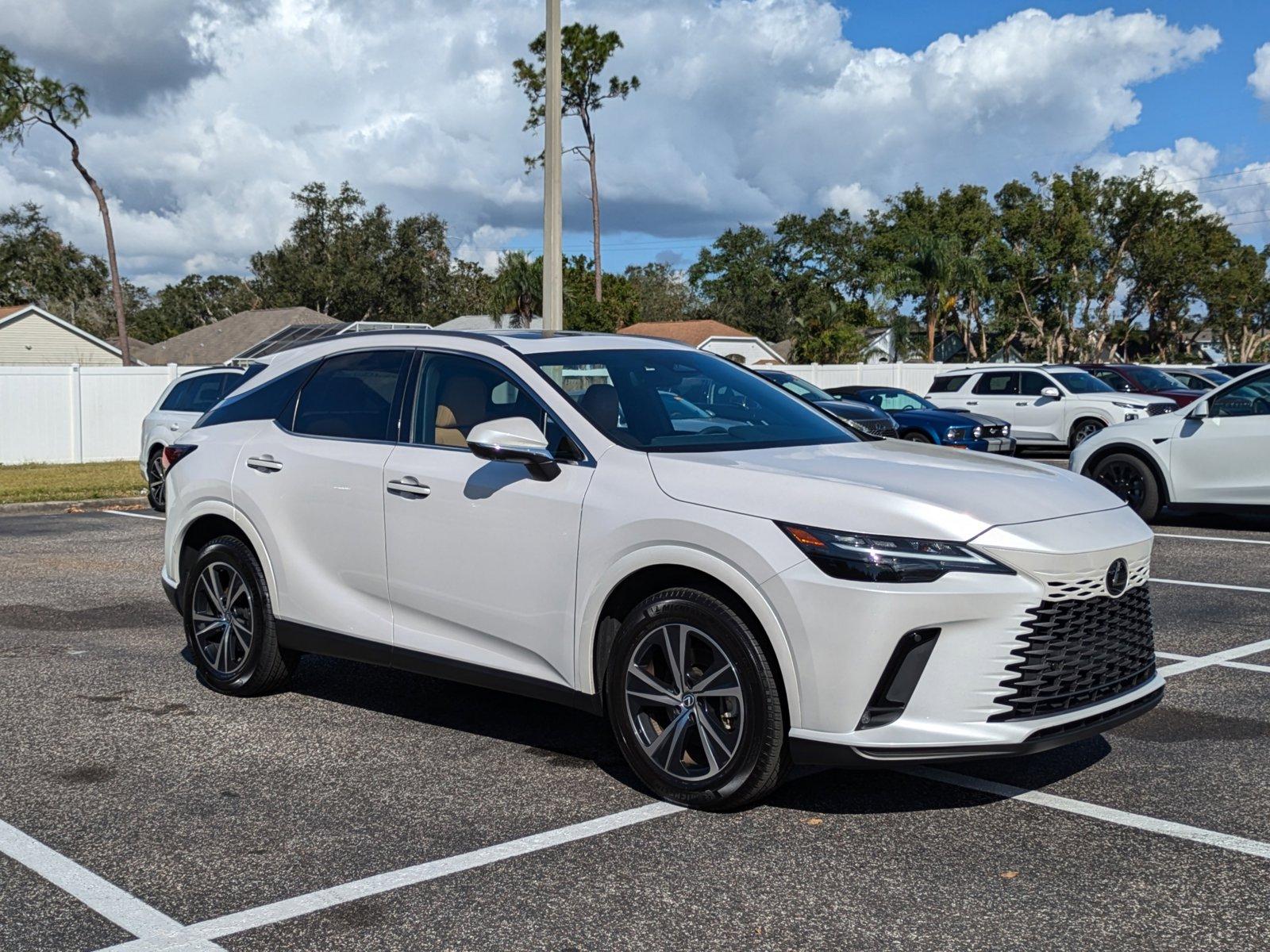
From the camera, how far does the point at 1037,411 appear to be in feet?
84.9

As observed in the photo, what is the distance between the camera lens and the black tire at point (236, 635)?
646cm

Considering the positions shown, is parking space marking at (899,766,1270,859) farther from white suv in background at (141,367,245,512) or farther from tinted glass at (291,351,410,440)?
white suv in background at (141,367,245,512)

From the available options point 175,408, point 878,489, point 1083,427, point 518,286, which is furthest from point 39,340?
point 878,489

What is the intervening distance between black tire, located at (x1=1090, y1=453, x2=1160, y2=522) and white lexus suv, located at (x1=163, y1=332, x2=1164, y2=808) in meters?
8.52

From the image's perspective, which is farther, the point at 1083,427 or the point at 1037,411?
the point at 1037,411

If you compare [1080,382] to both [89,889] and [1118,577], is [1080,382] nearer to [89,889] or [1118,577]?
[1118,577]

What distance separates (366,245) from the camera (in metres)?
81.8

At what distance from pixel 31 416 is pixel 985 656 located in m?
26.4

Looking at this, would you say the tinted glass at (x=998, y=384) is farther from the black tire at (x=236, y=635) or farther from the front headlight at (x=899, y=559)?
the front headlight at (x=899, y=559)

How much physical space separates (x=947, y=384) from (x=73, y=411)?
18011mm

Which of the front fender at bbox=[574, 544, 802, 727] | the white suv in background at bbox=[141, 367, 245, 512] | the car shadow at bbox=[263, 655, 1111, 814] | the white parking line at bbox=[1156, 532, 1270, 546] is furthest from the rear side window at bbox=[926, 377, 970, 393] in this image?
the front fender at bbox=[574, 544, 802, 727]

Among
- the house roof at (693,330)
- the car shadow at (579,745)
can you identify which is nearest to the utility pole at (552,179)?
the car shadow at (579,745)

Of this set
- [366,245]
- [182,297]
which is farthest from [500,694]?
[182,297]

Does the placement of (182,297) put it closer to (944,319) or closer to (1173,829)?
(944,319)
